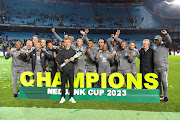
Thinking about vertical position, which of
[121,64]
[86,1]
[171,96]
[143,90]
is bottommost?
[171,96]

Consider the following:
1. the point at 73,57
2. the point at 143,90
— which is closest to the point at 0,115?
the point at 73,57

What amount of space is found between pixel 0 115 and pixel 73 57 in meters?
2.35

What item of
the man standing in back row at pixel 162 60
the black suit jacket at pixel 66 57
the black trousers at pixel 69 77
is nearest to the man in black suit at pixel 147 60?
the man standing in back row at pixel 162 60

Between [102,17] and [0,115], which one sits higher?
[102,17]

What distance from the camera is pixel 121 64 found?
6.23 m

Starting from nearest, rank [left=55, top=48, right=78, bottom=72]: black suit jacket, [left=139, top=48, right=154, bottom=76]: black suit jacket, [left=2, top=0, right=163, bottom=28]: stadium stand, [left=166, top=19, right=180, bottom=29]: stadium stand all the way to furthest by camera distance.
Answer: [left=55, top=48, right=78, bottom=72]: black suit jacket
[left=139, top=48, right=154, bottom=76]: black suit jacket
[left=2, top=0, right=163, bottom=28]: stadium stand
[left=166, top=19, right=180, bottom=29]: stadium stand

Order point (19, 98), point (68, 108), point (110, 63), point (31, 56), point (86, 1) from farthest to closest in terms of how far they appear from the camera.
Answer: point (86, 1) < point (110, 63) < point (31, 56) < point (19, 98) < point (68, 108)

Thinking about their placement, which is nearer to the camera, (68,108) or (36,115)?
(36,115)


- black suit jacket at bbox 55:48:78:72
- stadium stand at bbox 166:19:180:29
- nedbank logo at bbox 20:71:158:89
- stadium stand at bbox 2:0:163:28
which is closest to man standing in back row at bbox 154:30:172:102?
nedbank logo at bbox 20:71:158:89

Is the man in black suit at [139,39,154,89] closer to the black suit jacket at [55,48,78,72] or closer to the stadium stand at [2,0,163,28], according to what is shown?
the black suit jacket at [55,48,78,72]

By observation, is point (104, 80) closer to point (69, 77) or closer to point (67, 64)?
point (69, 77)

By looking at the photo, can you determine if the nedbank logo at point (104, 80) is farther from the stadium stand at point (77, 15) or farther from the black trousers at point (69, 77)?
the stadium stand at point (77, 15)

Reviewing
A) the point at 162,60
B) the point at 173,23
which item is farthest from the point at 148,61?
the point at 173,23

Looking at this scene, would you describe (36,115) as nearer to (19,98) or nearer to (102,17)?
(19,98)
